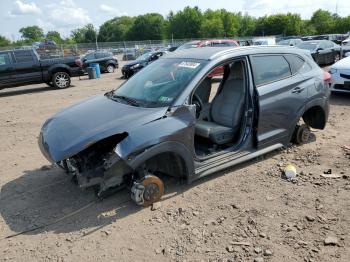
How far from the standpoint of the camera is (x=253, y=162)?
5.30 m

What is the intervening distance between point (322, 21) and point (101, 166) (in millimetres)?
94780

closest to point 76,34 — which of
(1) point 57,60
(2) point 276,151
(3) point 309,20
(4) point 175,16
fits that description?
(4) point 175,16

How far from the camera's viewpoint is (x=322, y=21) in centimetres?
8700

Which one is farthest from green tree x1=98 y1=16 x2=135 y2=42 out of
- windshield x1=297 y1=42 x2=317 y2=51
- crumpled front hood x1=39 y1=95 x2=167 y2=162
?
crumpled front hood x1=39 y1=95 x2=167 y2=162

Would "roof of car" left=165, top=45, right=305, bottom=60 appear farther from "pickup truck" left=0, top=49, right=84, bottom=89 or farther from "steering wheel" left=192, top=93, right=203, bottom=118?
"pickup truck" left=0, top=49, right=84, bottom=89

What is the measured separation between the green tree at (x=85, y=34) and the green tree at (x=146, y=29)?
11.5m

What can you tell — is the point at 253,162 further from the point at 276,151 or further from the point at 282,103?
the point at 282,103

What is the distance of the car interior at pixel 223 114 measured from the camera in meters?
4.87

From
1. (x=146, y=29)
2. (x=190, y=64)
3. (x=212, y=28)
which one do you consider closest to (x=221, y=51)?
(x=190, y=64)

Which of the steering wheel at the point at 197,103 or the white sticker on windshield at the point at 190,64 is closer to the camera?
the white sticker on windshield at the point at 190,64

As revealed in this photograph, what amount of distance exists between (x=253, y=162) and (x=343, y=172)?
121 centimetres

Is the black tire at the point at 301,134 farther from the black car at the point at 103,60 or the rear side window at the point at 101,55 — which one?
the rear side window at the point at 101,55

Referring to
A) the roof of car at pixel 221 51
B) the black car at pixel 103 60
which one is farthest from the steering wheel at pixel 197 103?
the black car at pixel 103 60

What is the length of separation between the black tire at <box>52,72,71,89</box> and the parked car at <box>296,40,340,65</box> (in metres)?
11.1
